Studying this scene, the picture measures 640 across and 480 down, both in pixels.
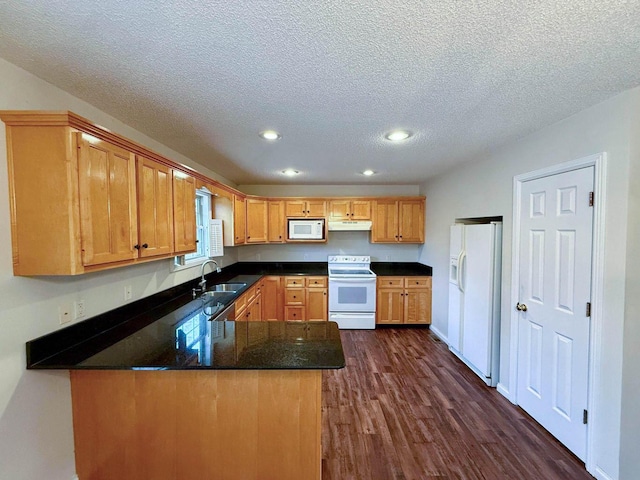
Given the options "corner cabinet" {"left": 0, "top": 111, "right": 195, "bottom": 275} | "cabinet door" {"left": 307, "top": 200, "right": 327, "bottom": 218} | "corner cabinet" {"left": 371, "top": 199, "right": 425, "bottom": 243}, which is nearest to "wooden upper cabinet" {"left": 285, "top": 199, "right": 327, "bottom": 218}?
"cabinet door" {"left": 307, "top": 200, "right": 327, "bottom": 218}

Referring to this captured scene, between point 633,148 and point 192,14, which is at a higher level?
point 192,14

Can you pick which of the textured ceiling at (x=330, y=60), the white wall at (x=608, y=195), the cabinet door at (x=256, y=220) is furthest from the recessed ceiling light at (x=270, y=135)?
the white wall at (x=608, y=195)

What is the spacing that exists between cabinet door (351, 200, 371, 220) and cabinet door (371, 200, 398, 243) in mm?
106

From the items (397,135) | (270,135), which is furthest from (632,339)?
(270,135)

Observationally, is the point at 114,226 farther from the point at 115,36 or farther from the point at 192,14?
the point at 192,14

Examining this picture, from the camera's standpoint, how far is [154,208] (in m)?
1.88

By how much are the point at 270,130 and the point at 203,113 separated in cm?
51

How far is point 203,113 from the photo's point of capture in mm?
1856

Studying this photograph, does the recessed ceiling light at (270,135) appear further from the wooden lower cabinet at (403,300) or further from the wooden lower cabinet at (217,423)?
the wooden lower cabinet at (403,300)

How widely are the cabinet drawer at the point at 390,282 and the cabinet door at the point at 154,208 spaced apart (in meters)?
3.19

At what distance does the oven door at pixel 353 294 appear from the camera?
4246mm

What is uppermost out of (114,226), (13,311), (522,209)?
(522,209)

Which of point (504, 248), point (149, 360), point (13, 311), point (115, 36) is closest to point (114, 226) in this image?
point (13, 311)

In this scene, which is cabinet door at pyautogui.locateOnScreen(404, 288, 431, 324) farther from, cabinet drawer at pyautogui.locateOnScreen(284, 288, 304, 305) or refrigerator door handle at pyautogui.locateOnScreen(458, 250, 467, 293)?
cabinet drawer at pyautogui.locateOnScreen(284, 288, 304, 305)
